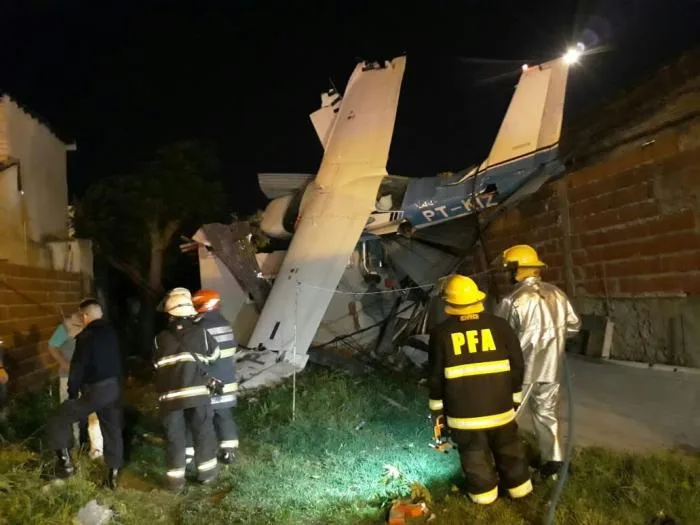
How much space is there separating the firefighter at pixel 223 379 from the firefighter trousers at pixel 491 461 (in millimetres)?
2398

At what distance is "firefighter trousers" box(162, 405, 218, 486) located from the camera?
489 cm

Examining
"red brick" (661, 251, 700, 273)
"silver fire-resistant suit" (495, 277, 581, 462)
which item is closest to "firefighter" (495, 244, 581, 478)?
"silver fire-resistant suit" (495, 277, 581, 462)

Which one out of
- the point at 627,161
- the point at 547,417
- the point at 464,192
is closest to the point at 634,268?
the point at 627,161

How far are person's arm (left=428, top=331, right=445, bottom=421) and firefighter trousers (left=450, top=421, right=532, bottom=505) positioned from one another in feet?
0.65

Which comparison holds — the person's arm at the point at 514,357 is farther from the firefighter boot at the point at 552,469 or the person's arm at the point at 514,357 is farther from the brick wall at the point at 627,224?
the brick wall at the point at 627,224

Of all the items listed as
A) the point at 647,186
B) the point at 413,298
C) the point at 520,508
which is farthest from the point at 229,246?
the point at 520,508

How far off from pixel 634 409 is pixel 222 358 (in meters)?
3.72

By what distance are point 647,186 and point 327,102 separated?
713cm

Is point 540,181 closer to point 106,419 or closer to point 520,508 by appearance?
point 520,508

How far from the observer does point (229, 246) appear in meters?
10.6

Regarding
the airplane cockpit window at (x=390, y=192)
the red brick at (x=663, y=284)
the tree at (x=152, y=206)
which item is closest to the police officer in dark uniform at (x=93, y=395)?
the red brick at (x=663, y=284)

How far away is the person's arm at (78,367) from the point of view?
500 cm

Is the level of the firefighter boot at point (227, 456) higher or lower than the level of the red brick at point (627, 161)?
lower

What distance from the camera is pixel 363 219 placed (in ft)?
30.9
